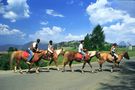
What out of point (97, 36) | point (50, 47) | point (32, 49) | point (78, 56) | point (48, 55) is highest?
point (97, 36)

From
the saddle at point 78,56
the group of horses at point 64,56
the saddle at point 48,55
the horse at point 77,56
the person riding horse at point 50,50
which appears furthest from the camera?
the person riding horse at point 50,50

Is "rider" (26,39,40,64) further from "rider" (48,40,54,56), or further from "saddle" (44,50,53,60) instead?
"rider" (48,40,54,56)

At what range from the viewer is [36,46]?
24375 millimetres

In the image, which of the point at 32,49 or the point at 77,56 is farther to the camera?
the point at 77,56

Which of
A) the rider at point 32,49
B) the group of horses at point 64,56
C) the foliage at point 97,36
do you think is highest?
the foliage at point 97,36

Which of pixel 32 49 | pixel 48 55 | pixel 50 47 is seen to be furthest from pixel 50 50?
pixel 32 49

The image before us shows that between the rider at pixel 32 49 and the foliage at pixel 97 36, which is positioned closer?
the rider at pixel 32 49

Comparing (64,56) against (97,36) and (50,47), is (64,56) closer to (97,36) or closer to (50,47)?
(50,47)

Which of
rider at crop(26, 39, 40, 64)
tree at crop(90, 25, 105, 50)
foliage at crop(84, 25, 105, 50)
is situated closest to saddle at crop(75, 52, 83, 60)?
rider at crop(26, 39, 40, 64)

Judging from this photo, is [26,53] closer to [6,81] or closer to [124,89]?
[6,81]

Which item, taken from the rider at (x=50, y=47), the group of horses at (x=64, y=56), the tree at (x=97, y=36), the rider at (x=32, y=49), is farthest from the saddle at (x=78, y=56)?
the tree at (x=97, y=36)

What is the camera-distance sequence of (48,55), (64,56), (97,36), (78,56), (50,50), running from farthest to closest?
(97,36) < (50,50) < (48,55) < (64,56) < (78,56)

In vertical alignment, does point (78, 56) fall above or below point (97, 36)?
below

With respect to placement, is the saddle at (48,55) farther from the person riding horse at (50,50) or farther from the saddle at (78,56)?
the saddle at (78,56)
